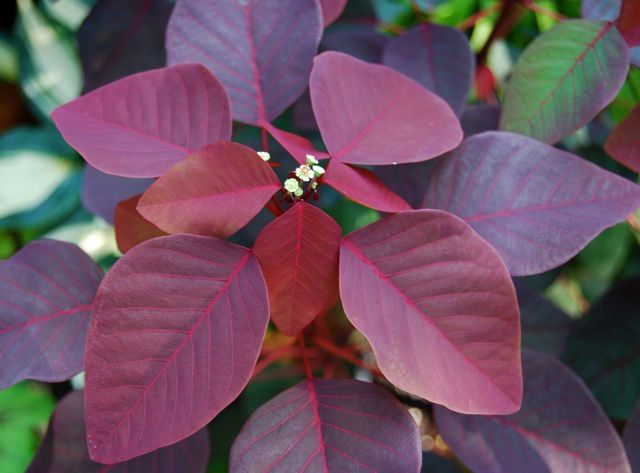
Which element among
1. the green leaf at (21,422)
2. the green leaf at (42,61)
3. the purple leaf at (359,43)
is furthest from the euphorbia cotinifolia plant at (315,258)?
the green leaf at (42,61)

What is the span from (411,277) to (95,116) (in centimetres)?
30

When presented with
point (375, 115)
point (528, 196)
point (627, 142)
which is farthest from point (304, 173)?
point (627, 142)

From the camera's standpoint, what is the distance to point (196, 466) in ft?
1.83

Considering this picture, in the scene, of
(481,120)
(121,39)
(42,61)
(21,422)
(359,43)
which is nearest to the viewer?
(481,120)

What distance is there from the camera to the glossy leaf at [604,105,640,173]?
576 mm

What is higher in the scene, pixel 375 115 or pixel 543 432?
pixel 375 115

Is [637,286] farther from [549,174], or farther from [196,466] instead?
[196,466]

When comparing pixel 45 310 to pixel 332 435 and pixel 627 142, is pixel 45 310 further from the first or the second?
pixel 627 142

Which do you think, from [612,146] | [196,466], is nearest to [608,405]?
[612,146]

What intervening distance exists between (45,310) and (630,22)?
626 mm

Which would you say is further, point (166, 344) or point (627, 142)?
point (627, 142)

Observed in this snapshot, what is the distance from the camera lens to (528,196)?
0.54m

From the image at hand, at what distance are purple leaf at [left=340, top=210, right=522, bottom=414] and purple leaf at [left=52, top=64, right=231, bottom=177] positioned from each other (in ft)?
0.55

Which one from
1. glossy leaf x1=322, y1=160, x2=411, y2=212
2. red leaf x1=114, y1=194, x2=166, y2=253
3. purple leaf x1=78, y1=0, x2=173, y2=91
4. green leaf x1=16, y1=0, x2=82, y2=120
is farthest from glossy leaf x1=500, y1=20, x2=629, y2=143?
green leaf x1=16, y1=0, x2=82, y2=120
